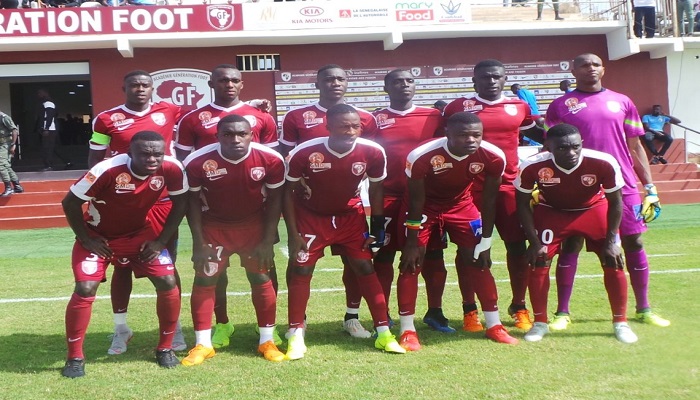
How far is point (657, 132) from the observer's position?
1886 cm

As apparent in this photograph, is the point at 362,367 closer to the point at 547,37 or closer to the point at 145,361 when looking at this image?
the point at 145,361

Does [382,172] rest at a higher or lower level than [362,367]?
higher

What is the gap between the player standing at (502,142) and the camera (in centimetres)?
586

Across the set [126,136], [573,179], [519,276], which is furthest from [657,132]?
[126,136]

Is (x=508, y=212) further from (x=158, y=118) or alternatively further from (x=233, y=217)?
(x=158, y=118)

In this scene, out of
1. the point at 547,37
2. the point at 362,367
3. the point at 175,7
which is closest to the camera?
the point at 362,367

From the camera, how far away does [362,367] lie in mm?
4902

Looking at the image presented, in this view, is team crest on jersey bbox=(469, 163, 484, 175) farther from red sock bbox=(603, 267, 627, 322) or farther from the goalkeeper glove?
the goalkeeper glove

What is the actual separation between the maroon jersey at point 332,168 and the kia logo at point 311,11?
44.1 ft

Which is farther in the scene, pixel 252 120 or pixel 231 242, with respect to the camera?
pixel 252 120

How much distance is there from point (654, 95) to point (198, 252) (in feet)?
60.4

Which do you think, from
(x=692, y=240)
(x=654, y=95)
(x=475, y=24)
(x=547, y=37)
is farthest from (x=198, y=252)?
(x=654, y=95)

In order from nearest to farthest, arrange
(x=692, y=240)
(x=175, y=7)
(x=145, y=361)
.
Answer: (x=145, y=361) < (x=692, y=240) < (x=175, y=7)

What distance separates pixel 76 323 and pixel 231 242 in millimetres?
1217
